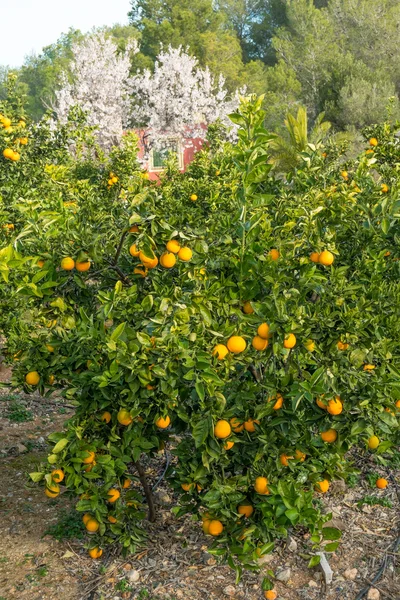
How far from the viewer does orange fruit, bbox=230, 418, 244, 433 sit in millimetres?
2580

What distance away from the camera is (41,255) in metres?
2.66

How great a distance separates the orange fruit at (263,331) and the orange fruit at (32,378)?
1.11 meters

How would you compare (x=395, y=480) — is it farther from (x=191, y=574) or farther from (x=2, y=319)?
(x=2, y=319)

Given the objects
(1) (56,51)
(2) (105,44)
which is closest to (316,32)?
(2) (105,44)

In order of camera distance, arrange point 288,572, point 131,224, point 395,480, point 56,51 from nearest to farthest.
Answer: point 131,224, point 288,572, point 395,480, point 56,51

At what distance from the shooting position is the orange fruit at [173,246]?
97.7 inches

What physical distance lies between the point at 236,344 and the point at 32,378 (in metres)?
1.04

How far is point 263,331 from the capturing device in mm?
2297

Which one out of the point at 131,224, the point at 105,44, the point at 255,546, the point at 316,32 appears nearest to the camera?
the point at 131,224

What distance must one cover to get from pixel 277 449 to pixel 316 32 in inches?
1121

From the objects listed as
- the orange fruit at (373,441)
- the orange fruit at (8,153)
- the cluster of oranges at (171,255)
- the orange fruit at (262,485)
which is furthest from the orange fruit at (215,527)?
the orange fruit at (8,153)

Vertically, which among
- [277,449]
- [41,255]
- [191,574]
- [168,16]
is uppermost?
[168,16]

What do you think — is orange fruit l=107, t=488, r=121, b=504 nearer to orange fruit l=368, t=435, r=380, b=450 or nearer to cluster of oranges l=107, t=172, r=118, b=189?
orange fruit l=368, t=435, r=380, b=450

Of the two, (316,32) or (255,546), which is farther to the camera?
(316,32)
